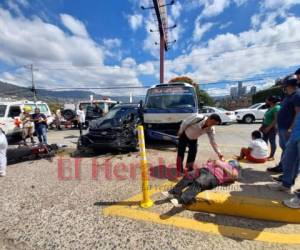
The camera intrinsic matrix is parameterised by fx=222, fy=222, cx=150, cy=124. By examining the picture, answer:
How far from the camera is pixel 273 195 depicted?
11.2ft

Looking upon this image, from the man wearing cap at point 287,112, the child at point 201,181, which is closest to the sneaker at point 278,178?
the man wearing cap at point 287,112

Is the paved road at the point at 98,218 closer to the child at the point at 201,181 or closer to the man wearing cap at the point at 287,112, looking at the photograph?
the child at the point at 201,181

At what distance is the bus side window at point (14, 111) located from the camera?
1062cm

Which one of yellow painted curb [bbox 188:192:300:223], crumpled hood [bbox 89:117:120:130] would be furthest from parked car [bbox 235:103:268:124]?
yellow painted curb [bbox 188:192:300:223]

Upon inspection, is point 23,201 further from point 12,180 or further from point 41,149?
point 41,149

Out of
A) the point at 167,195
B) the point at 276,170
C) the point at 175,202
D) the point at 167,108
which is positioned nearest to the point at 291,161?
the point at 276,170

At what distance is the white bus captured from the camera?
725 centimetres

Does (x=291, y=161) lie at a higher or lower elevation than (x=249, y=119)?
lower

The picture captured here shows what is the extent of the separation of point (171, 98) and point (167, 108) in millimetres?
546

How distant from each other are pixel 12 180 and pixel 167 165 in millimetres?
3410

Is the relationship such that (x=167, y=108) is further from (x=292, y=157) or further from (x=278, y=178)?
(x=292, y=157)

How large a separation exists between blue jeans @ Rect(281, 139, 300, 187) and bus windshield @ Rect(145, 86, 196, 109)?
4.42m

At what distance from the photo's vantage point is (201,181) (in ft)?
11.5

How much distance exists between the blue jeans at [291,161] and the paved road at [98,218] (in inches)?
11.0
